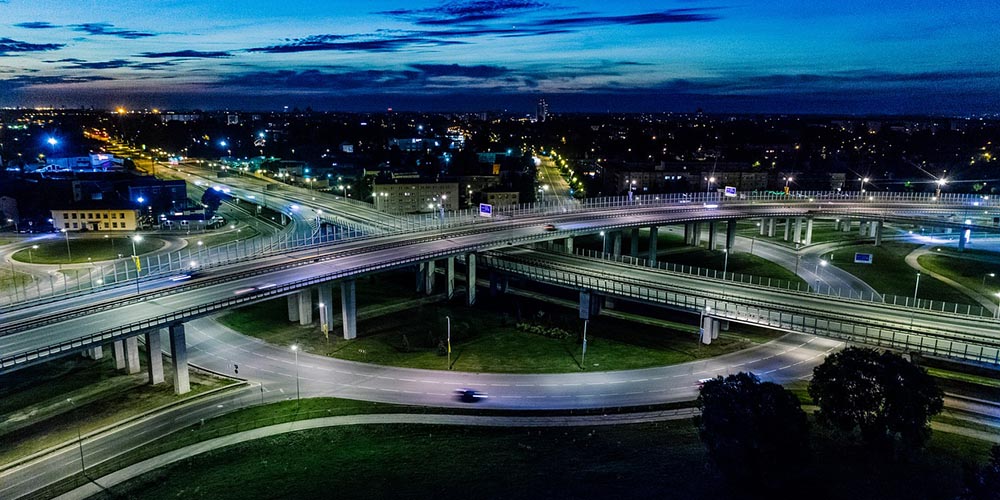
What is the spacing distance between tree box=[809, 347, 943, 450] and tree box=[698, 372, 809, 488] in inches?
175

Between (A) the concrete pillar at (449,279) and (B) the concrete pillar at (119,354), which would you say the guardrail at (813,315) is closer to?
(A) the concrete pillar at (449,279)

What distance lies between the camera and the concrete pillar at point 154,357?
151 ft

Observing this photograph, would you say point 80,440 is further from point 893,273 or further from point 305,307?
point 893,273

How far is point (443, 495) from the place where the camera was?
3238 cm

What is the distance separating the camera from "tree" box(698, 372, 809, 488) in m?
32.2

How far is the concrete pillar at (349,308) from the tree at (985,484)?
48042 millimetres

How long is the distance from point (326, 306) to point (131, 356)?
17.1 metres

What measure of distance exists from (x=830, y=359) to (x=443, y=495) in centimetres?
2559

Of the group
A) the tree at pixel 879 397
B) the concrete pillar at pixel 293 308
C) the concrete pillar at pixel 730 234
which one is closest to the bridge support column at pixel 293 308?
the concrete pillar at pixel 293 308

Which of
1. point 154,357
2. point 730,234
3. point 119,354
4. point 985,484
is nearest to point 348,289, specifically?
point 154,357

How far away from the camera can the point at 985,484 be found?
26.0m

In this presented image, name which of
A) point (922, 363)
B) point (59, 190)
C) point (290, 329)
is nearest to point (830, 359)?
point (922, 363)

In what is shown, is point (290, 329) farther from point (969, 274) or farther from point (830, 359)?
point (969, 274)

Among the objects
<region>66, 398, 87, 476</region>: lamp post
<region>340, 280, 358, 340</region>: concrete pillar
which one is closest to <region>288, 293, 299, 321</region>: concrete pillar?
<region>340, 280, 358, 340</region>: concrete pillar
